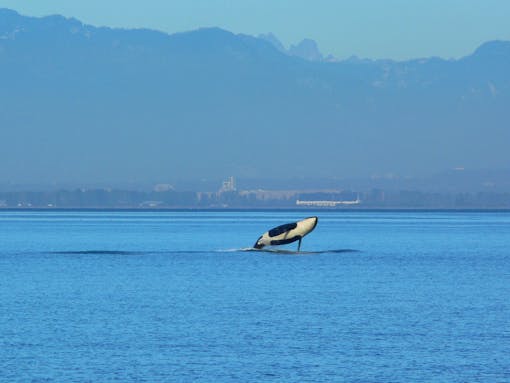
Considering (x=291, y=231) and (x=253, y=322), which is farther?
(x=291, y=231)

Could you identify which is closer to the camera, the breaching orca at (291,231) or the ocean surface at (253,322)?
the ocean surface at (253,322)

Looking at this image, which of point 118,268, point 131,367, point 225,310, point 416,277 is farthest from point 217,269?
point 131,367

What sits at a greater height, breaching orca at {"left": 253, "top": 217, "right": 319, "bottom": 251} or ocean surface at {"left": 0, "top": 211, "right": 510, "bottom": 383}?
breaching orca at {"left": 253, "top": 217, "right": 319, "bottom": 251}

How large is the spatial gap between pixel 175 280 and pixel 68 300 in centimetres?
2350

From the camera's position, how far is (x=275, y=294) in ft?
325

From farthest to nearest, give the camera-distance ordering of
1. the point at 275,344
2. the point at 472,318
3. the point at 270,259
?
1. the point at 270,259
2. the point at 472,318
3. the point at 275,344

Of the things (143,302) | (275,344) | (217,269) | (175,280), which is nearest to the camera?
(275,344)

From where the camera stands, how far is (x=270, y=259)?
150 m

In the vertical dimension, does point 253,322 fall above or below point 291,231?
below

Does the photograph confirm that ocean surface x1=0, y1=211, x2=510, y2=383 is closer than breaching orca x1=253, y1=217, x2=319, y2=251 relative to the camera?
Yes

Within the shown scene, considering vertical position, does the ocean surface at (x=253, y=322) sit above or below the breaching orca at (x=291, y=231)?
below

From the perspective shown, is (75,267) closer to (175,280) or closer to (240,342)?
(175,280)

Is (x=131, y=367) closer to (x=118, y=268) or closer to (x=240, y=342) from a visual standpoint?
(x=240, y=342)

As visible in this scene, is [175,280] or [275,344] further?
[175,280]
